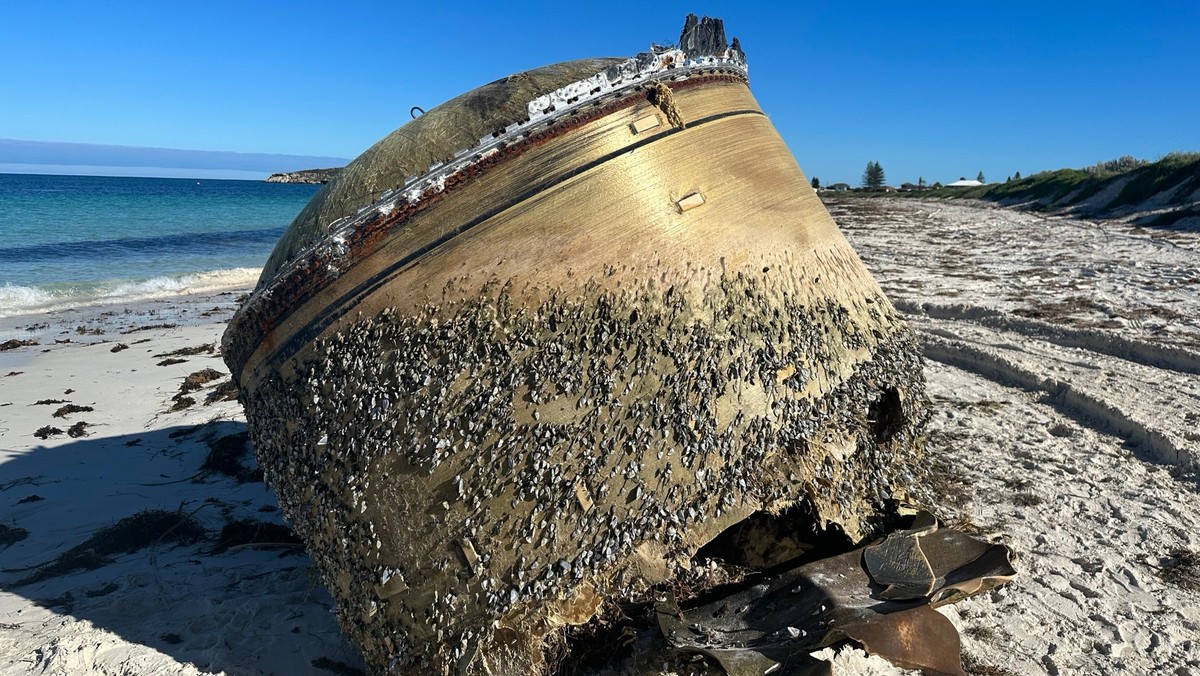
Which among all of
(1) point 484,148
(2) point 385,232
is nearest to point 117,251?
(2) point 385,232

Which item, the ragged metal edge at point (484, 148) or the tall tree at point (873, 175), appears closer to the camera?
the ragged metal edge at point (484, 148)

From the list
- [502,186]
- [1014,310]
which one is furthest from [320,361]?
[1014,310]

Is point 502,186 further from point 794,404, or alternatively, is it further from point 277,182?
point 277,182

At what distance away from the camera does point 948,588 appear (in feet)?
8.14

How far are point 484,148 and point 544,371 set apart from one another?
2.59 feet

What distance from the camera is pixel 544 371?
2.47 m

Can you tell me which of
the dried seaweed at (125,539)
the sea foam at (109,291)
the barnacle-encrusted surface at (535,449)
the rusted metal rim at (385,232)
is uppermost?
the rusted metal rim at (385,232)

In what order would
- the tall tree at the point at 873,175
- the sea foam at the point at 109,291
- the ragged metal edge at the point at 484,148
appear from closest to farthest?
1. the ragged metal edge at the point at 484,148
2. the sea foam at the point at 109,291
3. the tall tree at the point at 873,175

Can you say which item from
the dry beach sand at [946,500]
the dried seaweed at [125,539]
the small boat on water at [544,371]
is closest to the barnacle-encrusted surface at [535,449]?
the small boat on water at [544,371]

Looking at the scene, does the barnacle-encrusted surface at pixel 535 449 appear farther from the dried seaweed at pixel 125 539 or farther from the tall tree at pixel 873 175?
the tall tree at pixel 873 175

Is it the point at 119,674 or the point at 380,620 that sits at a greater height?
the point at 380,620

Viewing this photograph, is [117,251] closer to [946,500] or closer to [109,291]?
[109,291]

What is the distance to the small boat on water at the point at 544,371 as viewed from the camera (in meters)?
2.40

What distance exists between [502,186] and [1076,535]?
323cm
